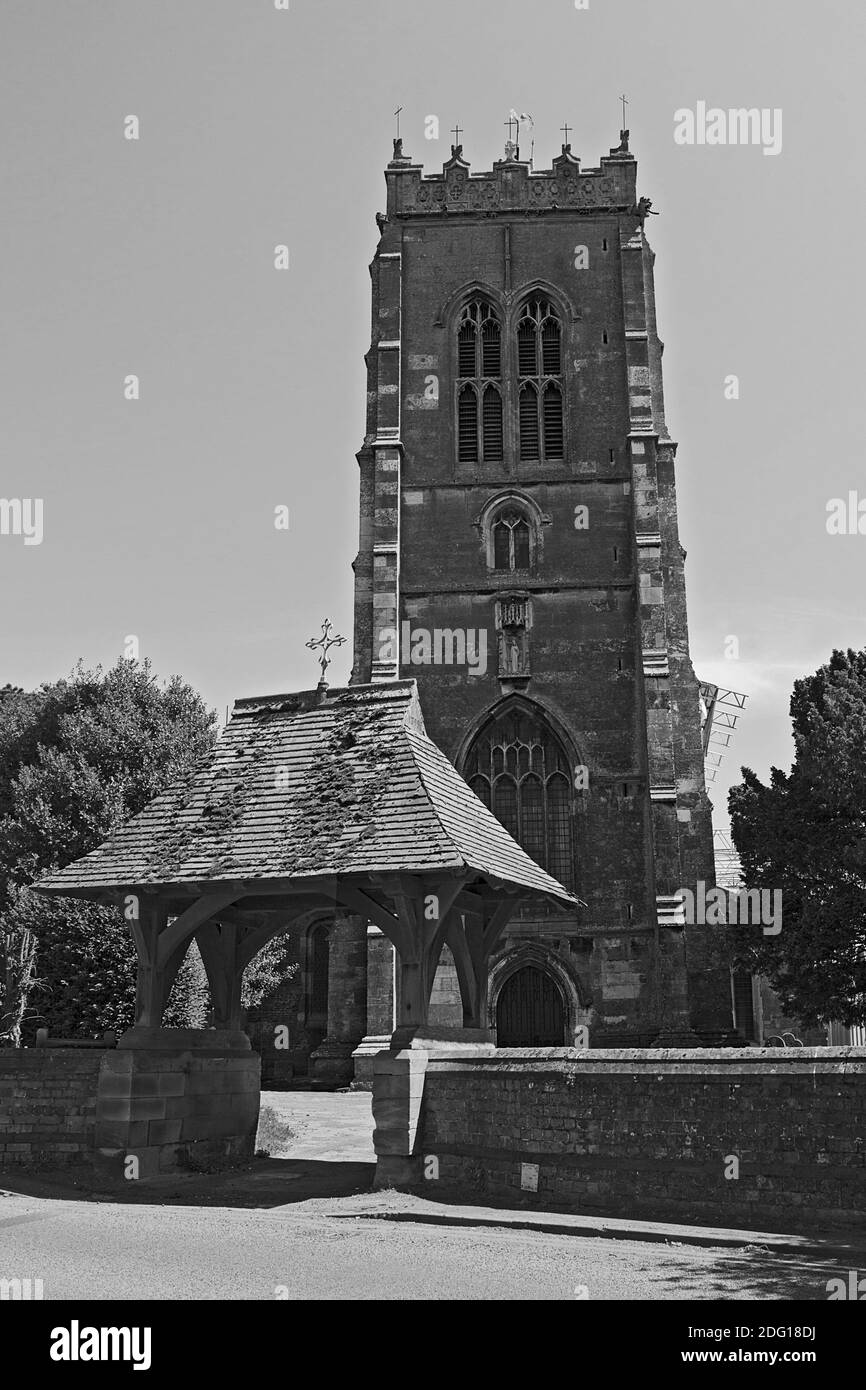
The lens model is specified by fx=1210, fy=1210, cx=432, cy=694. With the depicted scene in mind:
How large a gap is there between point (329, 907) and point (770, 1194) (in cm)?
800

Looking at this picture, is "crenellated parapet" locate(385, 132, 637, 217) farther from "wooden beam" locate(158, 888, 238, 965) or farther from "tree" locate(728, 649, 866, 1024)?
"wooden beam" locate(158, 888, 238, 965)

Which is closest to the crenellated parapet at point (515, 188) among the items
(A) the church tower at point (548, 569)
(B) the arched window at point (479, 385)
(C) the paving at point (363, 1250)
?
(A) the church tower at point (548, 569)

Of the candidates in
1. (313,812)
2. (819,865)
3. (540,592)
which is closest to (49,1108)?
(313,812)

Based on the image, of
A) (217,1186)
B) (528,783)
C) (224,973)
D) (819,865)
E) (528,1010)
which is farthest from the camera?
(528,783)

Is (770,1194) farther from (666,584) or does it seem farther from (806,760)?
(666,584)

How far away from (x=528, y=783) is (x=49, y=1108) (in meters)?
17.9

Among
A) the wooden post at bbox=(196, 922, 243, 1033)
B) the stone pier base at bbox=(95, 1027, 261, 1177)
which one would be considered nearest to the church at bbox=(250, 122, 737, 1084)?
the wooden post at bbox=(196, 922, 243, 1033)

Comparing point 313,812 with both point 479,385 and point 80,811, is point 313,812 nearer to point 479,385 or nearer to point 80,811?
point 80,811

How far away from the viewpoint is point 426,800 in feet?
49.3

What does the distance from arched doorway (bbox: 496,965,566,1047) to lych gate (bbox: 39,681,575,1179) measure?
44.4 feet

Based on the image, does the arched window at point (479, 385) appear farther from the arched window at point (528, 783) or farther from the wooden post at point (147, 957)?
the wooden post at point (147, 957)

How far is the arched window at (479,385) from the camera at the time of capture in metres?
35.0

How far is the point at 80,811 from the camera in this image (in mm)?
27766

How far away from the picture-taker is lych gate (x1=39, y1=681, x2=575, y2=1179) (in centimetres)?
1430
